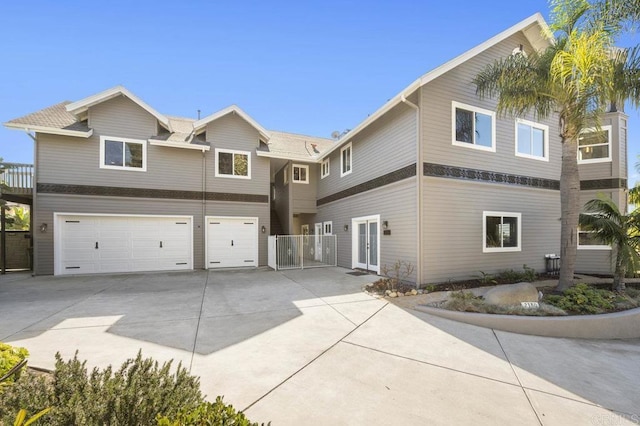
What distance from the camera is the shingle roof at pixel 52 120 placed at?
34.7 ft

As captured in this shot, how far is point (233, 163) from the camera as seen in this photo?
44.0 feet

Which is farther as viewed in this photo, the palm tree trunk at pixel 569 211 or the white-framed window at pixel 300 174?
the white-framed window at pixel 300 174

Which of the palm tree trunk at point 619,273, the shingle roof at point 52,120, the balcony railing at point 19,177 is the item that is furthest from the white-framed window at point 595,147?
the balcony railing at point 19,177

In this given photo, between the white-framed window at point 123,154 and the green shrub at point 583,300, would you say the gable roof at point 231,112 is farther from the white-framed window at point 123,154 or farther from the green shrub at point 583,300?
the green shrub at point 583,300

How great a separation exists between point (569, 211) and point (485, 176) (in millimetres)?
2531

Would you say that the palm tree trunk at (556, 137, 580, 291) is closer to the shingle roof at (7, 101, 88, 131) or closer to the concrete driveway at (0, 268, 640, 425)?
the concrete driveway at (0, 268, 640, 425)

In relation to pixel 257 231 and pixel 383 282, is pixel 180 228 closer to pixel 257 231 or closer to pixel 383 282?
pixel 257 231

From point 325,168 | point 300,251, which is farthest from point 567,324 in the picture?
point 325,168

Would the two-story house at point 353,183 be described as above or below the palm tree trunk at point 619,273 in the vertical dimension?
above

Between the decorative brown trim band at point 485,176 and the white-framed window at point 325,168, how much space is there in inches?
277

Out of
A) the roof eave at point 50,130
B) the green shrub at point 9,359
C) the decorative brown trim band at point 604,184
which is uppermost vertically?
the roof eave at point 50,130

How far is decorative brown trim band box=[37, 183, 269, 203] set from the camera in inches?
431

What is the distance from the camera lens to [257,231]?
13648mm

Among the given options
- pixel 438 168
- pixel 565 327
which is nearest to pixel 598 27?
pixel 438 168
